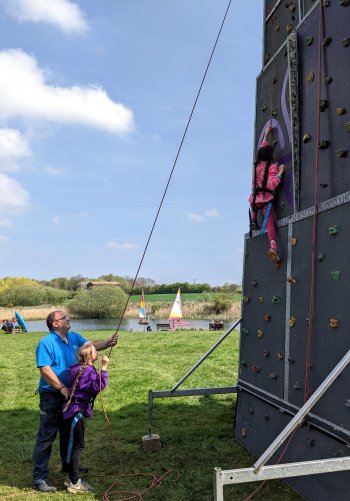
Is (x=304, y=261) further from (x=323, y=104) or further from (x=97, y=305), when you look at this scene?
(x=97, y=305)

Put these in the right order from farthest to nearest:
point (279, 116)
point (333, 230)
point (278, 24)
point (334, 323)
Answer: point (278, 24) < point (279, 116) < point (333, 230) < point (334, 323)

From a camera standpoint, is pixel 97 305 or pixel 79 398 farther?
pixel 97 305

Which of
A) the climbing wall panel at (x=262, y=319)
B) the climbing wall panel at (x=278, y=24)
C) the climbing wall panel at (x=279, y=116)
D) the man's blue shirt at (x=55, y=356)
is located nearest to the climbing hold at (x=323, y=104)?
the climbing wall panel at (x=279, y=116)

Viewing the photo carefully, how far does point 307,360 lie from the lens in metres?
4.61

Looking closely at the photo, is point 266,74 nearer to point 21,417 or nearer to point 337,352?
point 337,352

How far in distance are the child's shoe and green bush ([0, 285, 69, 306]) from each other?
185 feet

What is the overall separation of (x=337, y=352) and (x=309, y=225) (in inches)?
52.5

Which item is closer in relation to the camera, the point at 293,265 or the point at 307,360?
the point at 307,360

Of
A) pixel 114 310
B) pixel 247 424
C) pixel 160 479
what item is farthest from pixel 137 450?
pixel 114 310

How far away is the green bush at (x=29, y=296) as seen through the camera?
58.5 metres

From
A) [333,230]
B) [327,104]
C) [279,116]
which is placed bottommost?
[333,230]

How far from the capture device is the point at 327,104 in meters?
4.70

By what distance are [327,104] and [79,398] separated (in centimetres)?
396

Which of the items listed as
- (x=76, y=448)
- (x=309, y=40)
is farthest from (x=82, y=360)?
(x=309, y=40)
